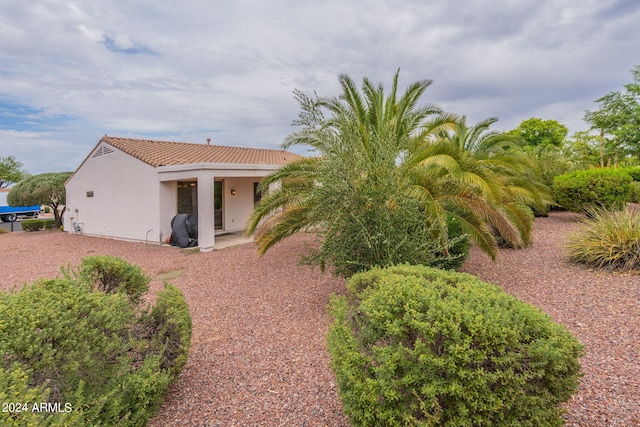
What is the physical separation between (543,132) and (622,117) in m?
17.3

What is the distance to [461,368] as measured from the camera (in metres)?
2.15

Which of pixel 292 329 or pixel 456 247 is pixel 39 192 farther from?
pixel 456 247

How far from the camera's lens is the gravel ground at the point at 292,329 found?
9.99ft

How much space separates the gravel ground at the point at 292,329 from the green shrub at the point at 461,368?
0.81 meters

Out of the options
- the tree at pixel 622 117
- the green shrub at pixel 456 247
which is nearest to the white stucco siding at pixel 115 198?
the green shrub at pixel 456 247

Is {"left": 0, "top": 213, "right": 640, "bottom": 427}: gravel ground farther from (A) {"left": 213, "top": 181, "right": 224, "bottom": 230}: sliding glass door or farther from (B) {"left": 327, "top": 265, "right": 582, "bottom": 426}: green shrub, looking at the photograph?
(A) {"left": 213, "top": 181, "right": 224, "bottom": 230}: sliding glass door

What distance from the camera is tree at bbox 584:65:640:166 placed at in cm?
2248

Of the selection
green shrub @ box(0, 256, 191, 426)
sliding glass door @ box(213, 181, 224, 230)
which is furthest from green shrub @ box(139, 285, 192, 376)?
sliding glass door @ box(213, 181, 224, 230)

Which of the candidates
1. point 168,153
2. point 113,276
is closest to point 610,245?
point 113,276

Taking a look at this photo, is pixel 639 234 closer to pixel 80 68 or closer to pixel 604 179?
pixel 604 179

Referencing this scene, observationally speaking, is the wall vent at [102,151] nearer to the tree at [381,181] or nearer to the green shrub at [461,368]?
the tree at [381,181]

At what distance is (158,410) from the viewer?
9.89 feet

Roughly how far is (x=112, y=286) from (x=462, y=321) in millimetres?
3723

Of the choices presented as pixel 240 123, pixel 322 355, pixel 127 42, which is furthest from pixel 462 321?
pixel 240 123
